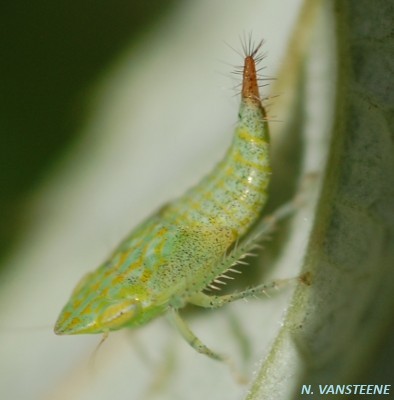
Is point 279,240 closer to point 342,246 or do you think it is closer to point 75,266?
point 342,246

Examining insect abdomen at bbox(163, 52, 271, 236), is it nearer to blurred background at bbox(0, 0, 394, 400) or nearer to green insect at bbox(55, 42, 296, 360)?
green insect at bbox(55, 42, 296, 360)

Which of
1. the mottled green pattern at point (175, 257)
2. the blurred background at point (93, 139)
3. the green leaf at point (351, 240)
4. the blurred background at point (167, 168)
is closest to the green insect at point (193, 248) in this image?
the mottled green pattern at point (175, 257)

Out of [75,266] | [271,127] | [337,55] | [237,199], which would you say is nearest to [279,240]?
[237,199]

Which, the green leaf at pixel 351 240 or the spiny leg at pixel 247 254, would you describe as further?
the spiny leg at pixel 247 254

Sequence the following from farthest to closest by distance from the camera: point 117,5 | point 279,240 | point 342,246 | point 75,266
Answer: point 75,266, point 117,5, point 279,240, point 342,246

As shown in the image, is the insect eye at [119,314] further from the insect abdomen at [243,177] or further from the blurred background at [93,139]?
the insect abdomen at [243,177]

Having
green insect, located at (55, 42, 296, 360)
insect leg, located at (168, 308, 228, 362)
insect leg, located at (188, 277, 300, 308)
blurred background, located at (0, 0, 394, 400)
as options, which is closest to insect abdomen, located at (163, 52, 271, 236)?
green insect, located at (55, 42, 296, 360)

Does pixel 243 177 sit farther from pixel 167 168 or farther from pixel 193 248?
pixel 167 168

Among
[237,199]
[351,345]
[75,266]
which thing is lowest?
[351,345]

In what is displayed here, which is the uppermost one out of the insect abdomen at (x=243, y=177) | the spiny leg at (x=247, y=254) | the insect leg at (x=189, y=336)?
the insect abdomen at (x=243, y=177)
